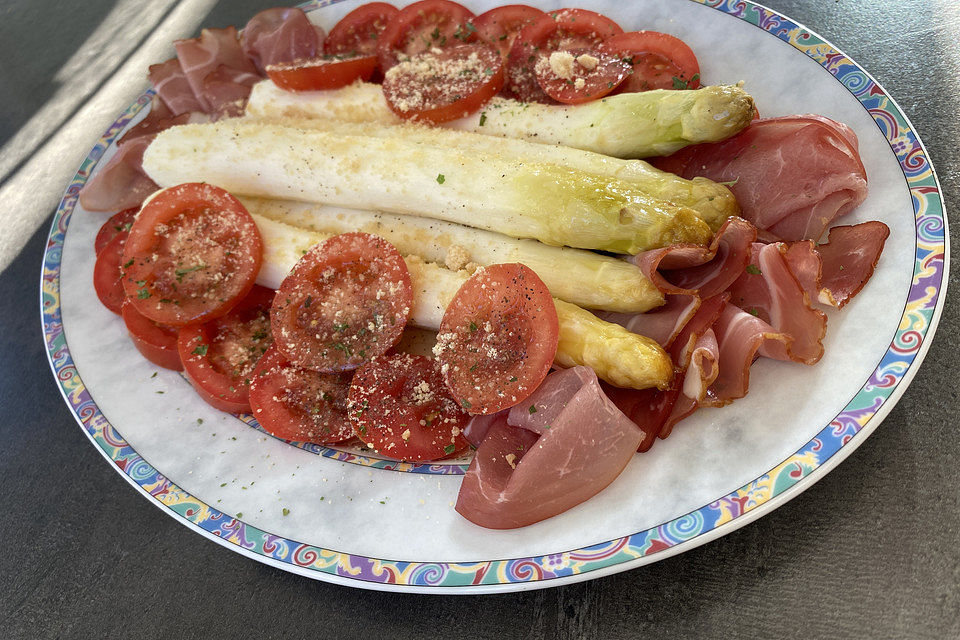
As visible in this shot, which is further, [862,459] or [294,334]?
[294,334]

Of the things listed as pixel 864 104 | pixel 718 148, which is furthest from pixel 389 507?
pixel 864 104

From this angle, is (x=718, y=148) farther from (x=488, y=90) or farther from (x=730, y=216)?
(x=488, y=90)

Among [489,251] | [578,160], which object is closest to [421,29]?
[578,160]

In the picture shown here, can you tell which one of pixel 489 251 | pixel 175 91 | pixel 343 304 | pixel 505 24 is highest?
pixel 505 24

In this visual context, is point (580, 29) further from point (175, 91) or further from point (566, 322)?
point (175, 91)

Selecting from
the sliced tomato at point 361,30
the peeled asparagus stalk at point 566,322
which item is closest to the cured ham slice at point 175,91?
the sliced tomato at point 361,30

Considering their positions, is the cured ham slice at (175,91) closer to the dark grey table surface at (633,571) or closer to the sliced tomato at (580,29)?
the dark grey table surface at (633,571)

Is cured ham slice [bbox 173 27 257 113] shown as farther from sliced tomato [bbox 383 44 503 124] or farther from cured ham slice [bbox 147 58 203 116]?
sliced tomato [bbox 383 44 503 124]
